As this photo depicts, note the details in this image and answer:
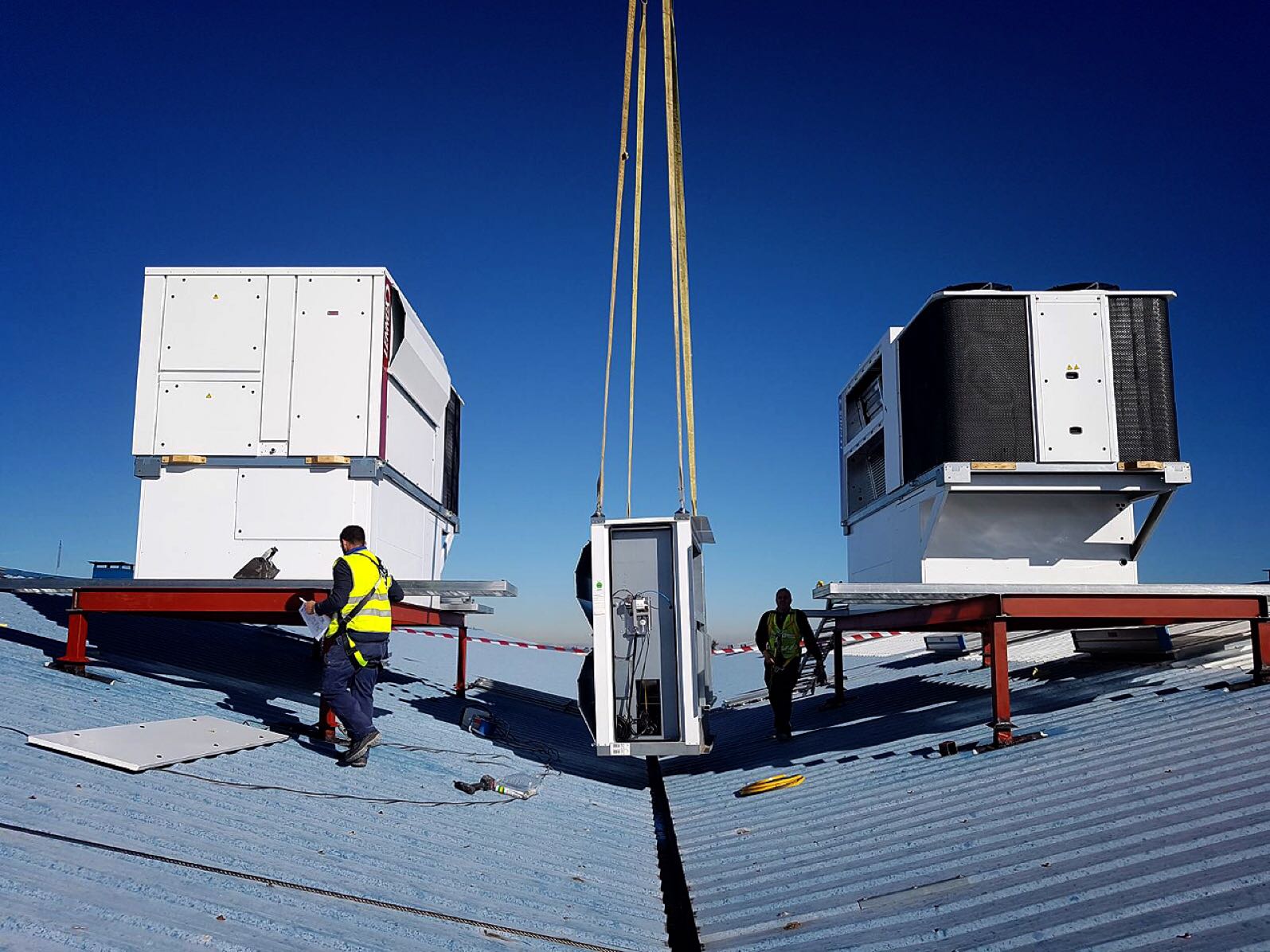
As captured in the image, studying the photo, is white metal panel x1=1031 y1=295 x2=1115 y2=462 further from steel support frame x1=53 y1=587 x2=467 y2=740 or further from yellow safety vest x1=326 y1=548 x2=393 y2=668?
steel support frame x1=53 y1=587 x2=467 y2=740

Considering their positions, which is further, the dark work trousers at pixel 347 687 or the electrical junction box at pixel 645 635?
the electrical junction box at pixel 645 635

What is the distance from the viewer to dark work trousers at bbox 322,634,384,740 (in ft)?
23.0

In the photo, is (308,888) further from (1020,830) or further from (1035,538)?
(1035,538)

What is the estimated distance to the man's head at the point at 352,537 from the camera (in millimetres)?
7168

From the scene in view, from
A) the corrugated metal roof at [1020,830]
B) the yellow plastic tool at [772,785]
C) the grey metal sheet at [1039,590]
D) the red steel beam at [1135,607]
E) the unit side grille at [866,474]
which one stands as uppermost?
the unit side grille at [866,474]

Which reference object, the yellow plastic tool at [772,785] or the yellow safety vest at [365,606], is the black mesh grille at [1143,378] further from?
the yellow safety vest at [365,606]

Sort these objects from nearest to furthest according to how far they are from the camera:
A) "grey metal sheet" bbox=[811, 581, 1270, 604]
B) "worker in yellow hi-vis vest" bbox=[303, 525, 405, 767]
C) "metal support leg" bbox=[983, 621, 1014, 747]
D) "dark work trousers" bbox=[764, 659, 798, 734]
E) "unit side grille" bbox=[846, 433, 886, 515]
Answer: "worker in yellow hi-vis vest" bbox=[303, 525, 405, 767] < "metal support leg" bbox=[983, 621, 1014, 747] < "grey metal sheet" bbox=[811, 581, 1270, 604] < "dark work trousers" bbox=[764, 659, 798, 734] < "unit side grille" bbox=[846, 433, 886, 515]

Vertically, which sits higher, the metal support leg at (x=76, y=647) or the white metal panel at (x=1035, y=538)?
the white metal panel at (x=1035, y=538)

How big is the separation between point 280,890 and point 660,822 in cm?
Result: 499

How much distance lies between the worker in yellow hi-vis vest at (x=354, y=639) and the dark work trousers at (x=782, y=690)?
5443 mm

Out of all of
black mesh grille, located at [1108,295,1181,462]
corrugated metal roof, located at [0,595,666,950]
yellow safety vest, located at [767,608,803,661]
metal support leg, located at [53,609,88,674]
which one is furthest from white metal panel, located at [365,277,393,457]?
black mesh grille, located at [1108,295,1181,462]

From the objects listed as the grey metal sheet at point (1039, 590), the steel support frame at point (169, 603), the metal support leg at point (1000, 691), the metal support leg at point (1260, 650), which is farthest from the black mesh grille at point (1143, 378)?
the steel support frame at point (169, 603)

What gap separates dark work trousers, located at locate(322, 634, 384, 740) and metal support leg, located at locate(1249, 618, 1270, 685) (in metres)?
6.90

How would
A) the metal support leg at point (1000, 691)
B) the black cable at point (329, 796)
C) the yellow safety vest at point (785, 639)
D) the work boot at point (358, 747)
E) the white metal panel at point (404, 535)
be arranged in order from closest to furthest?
1. the black cable at point (329, 796)
2. the work boot at point (358, 747)
3. the metal support leg at point (1000, 691)
4. the white metal panel at point (404, 535)
5. the yellow safety vest at point (785, 639)
